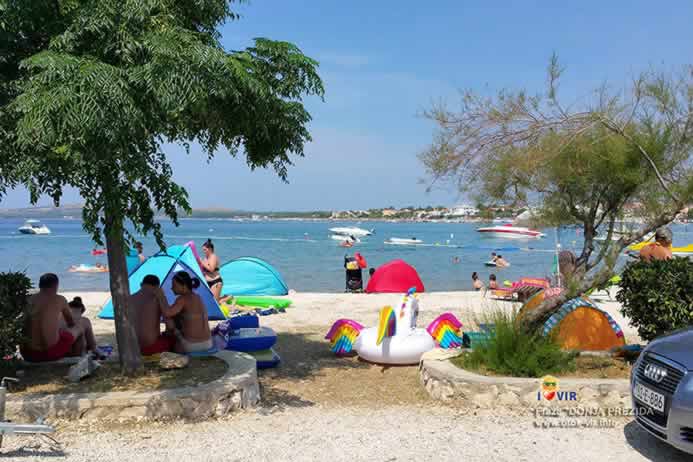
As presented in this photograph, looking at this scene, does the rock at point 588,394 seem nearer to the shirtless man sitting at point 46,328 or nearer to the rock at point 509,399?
the rock at point 509,399

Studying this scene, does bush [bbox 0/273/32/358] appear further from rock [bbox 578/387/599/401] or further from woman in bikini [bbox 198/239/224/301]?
woman in bikini [bbox 198/239/224/301]

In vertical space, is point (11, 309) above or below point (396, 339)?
above

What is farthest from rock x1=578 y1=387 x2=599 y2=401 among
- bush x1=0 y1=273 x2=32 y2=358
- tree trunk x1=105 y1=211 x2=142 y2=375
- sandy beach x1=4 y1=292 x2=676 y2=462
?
bush x1=0 y1=273 x2=32 y2=358

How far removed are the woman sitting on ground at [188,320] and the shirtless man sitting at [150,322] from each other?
0.07 meters

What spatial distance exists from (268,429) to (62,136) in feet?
9.10

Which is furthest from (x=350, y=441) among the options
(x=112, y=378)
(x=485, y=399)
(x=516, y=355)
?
(x=112, y=378)

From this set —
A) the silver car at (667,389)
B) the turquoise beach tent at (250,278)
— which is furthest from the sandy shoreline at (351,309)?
the silver car at (667,389)

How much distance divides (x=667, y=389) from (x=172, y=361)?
4281 millimetres

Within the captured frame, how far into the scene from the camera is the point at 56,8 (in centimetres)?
509

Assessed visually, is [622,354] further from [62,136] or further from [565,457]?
[62,136]

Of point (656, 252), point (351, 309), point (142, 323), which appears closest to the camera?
→ point (142, 323)

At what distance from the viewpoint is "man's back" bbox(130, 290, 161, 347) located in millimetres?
6383

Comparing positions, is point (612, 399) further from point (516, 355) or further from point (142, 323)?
point (142, 323)

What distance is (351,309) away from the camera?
1219 cm
